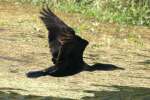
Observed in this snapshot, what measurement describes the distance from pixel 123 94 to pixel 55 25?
2111 millimetres

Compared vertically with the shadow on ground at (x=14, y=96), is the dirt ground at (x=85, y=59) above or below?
below

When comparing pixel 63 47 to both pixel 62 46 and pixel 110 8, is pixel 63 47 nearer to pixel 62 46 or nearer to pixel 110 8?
pixel 62 46

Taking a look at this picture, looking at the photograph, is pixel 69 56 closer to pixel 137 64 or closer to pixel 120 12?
pixel 137 64

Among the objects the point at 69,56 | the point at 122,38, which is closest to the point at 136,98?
the point at 69,56

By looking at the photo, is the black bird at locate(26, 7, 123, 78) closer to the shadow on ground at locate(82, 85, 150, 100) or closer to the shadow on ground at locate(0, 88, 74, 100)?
the shadow on ground at locate(0, 88, 74, 100)

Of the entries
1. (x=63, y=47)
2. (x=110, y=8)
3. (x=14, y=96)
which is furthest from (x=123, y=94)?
(x=110, y=8)

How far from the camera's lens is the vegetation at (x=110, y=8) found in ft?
45.9

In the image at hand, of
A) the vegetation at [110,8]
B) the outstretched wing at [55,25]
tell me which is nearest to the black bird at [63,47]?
the outstretched wing at [55,25]

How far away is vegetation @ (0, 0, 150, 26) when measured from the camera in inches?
551

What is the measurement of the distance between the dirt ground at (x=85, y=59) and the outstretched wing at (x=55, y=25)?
4.36ft

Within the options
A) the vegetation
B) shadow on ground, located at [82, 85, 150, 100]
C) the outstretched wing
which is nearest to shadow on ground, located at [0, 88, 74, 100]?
shadow on ground, located at [82, 85, 150, 100]

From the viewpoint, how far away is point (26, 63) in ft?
31.9

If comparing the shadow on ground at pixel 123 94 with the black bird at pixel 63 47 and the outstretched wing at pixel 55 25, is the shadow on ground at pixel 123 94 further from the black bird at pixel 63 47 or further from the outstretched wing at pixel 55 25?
the outstretched wing at pixel 55 25

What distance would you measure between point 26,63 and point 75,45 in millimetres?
2977
